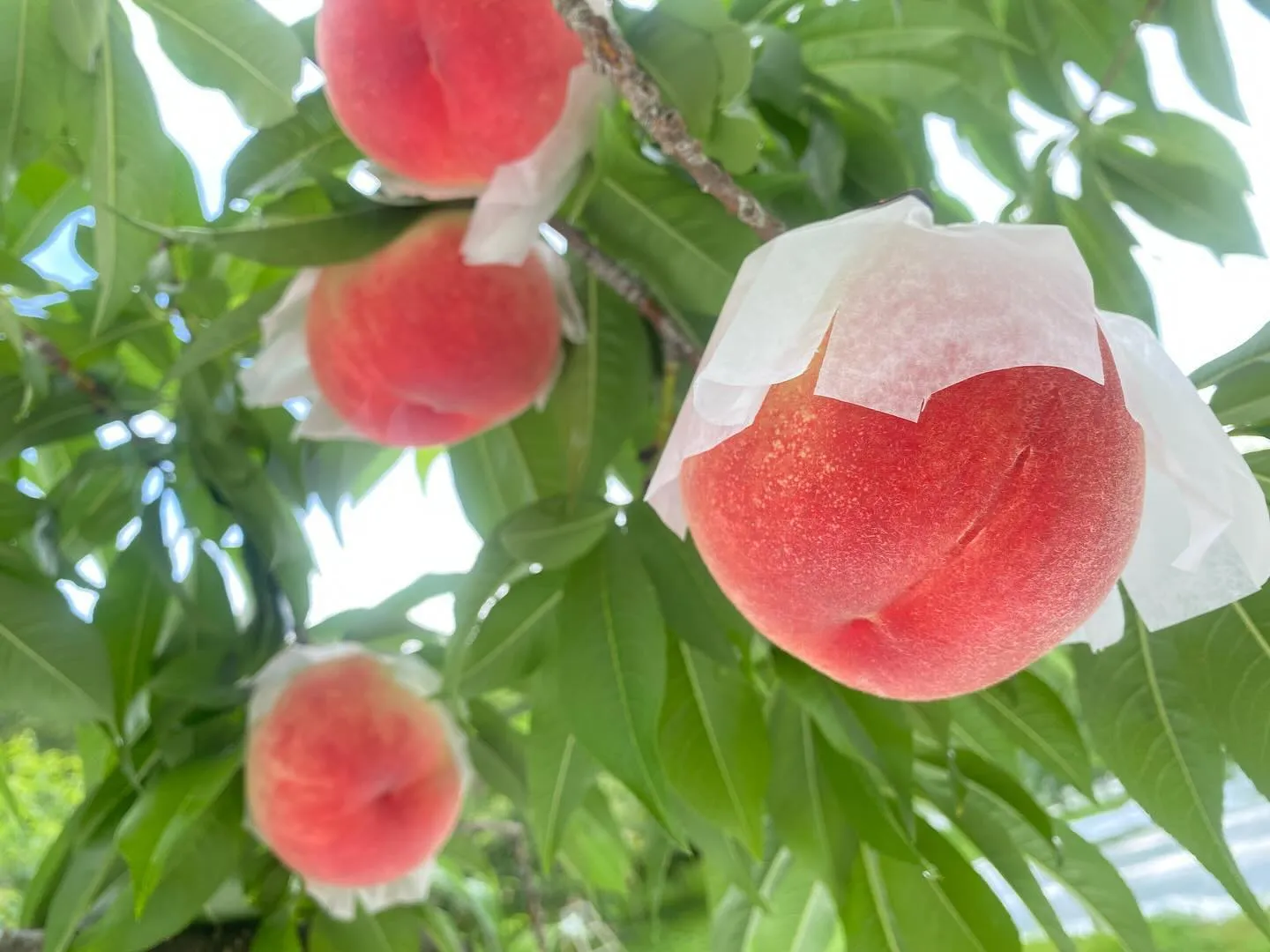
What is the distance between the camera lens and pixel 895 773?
1.51 feet

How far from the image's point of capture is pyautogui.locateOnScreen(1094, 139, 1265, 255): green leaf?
0.54 m

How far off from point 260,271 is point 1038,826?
0.67m

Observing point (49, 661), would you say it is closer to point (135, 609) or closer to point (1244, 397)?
point (135, 609)

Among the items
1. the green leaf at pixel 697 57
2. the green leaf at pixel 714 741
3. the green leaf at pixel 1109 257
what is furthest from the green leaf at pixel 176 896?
the green leaf at pixel 1109 257

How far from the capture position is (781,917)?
0.62 meters

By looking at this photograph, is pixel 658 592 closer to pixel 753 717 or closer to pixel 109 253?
pixel 753 717

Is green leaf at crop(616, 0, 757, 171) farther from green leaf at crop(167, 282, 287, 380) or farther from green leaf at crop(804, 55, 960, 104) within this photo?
green leaf at crop(167, 282, 287, 380)

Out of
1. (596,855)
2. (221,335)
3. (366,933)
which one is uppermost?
(221,335)

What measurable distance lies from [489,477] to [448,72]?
31 centimetres

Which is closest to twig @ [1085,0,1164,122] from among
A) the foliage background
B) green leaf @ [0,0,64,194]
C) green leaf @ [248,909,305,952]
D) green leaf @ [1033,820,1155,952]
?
the foliage background

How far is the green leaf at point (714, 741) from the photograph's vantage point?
0.47m

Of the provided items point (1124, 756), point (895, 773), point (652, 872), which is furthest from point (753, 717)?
point (652, 872)

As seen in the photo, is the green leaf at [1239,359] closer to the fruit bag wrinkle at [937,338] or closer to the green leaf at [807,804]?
the fruit bag wrinkle at [937,338]

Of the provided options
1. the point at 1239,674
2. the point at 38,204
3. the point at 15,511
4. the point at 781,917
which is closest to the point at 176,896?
Answer: the point at 15,511
